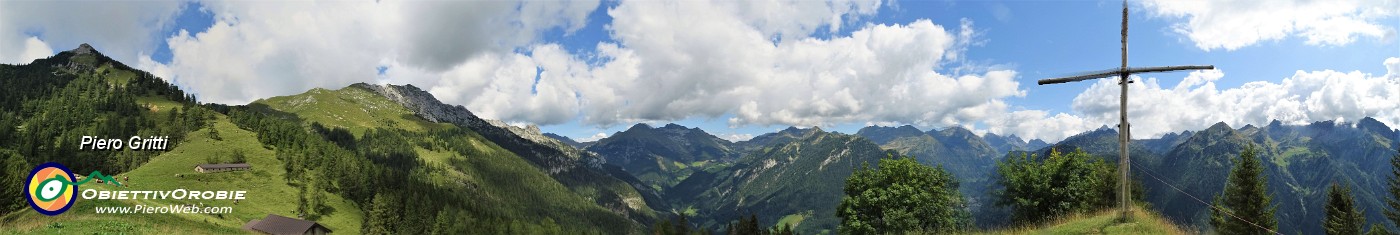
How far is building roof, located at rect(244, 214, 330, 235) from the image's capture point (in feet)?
329

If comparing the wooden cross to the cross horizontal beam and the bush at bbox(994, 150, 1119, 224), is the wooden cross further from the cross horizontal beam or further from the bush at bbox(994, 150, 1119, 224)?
the bush at bbox(994, 150, 1119, 224)

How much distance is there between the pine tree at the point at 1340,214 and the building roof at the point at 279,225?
14008 centimetres

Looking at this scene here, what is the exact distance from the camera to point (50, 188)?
38156mm

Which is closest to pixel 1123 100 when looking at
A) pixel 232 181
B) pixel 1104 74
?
pixel 1104 74

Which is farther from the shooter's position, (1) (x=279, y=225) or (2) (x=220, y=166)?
(2) (x=220, y=166)

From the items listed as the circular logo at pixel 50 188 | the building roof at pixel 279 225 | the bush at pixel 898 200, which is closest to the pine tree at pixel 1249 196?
the bush at pixel 898 200

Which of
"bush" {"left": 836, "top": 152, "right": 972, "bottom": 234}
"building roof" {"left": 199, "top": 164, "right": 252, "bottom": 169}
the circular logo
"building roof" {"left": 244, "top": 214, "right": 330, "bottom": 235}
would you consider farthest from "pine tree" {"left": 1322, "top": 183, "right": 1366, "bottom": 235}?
"building roof" {"left": 199, "top": 164, "right": 252, "bottom": 169}

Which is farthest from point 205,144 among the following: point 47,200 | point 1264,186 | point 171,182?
point 1264,186

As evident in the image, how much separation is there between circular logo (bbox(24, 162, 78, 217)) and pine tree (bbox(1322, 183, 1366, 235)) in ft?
317

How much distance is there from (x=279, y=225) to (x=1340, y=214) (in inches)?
5704

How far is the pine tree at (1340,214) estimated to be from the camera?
47.9 metres

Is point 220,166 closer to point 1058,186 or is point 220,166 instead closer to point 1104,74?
point 1058,186

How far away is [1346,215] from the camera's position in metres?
48.6

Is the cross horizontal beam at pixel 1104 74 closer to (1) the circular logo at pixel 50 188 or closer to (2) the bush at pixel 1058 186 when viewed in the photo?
(2) the bush at pixel 1058 186
